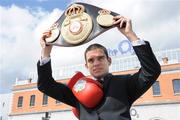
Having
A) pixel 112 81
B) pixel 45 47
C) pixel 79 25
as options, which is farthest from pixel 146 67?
pixel 45 47

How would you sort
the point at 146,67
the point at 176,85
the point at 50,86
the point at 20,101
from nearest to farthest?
the point at 146,67 → the point at 50,86 → the point at 176,85 → the point at 20,101

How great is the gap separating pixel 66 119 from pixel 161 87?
946cm

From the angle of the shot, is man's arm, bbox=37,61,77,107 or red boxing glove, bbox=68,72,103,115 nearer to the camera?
red boxing glove, bbox=68,72,103,115

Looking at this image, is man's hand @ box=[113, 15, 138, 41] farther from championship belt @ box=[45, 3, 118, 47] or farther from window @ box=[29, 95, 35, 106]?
window @ box=[29, 95, 35, 106]

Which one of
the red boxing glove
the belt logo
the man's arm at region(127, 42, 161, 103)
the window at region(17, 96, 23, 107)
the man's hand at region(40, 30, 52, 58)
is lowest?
the window at region(17, 96, 23, 107)

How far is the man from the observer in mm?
2262

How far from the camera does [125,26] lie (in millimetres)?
2486

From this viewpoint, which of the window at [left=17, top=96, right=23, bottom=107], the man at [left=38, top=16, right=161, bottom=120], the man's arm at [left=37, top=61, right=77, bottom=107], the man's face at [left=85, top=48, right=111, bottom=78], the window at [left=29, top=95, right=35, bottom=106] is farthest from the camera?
the window at [left=17, top=96, right=23, bottom=107]

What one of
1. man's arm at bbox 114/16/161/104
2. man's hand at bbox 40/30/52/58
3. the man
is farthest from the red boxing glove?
man's hand at bbox 40/30/52/58

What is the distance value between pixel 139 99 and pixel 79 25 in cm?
2096

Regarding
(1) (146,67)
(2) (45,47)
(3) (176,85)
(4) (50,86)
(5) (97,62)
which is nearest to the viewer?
(1) (146,67)

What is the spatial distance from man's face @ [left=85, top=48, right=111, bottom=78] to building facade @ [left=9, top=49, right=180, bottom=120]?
1617 centimetres

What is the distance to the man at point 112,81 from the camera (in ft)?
Answer: 7.42

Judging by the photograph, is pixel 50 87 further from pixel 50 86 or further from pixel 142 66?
pixel 142 66
